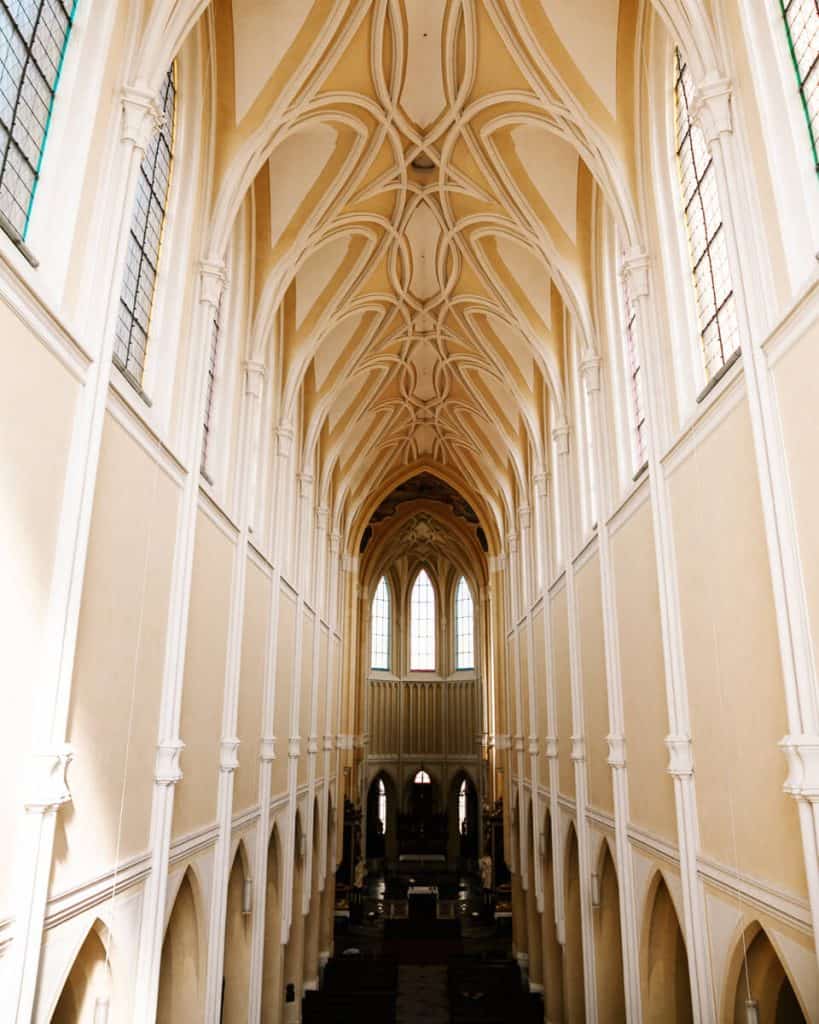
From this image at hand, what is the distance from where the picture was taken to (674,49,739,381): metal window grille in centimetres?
975

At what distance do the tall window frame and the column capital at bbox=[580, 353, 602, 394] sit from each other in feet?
92.5

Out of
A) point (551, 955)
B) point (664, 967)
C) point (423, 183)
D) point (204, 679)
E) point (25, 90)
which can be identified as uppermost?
point (423, 183)

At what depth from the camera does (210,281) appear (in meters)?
11.7

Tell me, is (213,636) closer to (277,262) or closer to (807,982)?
(277,262)

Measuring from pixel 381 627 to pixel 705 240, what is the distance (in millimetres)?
35121

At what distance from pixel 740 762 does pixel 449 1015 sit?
1586 centimetres

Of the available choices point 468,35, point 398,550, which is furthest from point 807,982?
point 398,550

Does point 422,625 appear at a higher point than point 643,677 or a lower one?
higher

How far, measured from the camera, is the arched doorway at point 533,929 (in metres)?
22.3

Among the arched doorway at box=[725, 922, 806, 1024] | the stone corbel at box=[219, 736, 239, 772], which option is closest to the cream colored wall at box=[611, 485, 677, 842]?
the arched doorway at box=[725, 922, 806, 1024]

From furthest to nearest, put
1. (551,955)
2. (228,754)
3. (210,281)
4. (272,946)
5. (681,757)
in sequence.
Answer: (551,955) → (272,946) → (228,754) → (210,281) → (681,757)

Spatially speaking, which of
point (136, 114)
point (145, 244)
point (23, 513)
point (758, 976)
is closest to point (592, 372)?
point (145, 244)

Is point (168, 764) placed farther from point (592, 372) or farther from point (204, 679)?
point (592, 372)

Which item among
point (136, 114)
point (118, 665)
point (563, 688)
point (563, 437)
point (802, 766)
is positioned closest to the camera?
point (802, 766)
